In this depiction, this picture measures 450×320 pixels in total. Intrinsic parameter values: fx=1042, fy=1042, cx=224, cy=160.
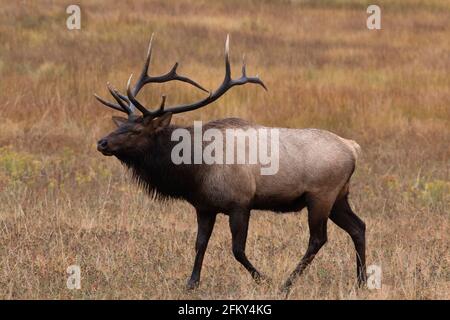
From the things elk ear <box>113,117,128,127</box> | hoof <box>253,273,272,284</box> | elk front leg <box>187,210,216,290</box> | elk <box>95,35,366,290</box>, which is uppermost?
elk ear <box>113,117,128,127</box>

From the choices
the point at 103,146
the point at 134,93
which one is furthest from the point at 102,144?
the point at 134,93

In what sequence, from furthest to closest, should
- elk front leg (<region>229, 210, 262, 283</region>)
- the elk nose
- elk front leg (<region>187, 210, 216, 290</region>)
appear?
elk front leg (<region>187, 210, 216, 290</region>)
elk front leg (<region>229, 210, 262, 283</region>)
the elk nose

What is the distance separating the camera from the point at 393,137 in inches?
583

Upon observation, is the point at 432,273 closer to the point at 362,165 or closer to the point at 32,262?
the point at 32,262

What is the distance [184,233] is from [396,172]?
408 centimetres

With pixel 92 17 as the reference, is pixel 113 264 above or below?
below

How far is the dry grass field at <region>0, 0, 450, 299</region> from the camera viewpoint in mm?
8375

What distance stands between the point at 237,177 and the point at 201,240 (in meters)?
0.60

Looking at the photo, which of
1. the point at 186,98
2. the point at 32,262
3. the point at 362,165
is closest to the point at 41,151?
the point at 186,98

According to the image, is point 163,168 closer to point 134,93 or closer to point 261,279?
point 134,93

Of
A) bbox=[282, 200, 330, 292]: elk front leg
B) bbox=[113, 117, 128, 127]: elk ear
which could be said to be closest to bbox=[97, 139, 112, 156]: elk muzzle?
bbox=[113, 117, 128, 127]: elk ear

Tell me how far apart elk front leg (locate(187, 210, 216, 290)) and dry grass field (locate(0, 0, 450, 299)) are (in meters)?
0.14

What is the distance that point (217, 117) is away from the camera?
15.3 m

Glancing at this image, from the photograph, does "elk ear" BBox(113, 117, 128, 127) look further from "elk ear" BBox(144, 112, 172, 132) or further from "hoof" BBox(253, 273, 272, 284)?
"hoof" BBox(253, 273, 272, 284)
